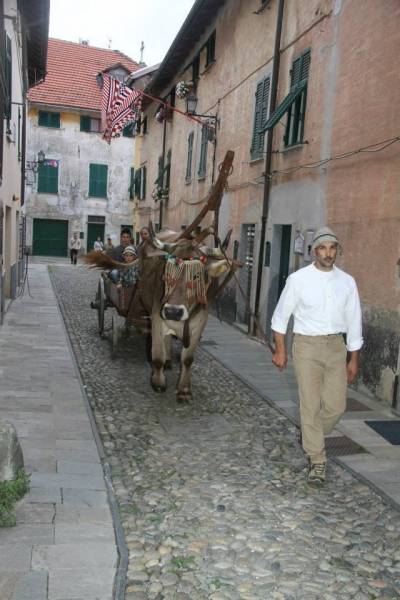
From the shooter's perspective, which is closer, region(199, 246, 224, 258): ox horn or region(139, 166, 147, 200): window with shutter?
region(199, 246, 224, 258): ox horn

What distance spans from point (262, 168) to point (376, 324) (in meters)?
5.83

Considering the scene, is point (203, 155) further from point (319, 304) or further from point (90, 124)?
point (90, 124)

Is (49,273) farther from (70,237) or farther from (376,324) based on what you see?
(376,324)

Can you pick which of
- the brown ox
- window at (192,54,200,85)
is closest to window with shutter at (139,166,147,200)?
window at (192,54,200,85)

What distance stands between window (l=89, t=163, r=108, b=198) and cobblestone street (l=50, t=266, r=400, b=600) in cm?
3088

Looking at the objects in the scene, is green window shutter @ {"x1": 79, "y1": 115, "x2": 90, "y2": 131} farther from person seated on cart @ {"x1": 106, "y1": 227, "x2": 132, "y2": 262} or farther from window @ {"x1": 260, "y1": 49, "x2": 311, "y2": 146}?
person seated on cart @ {"x1": 106, "y1": 227, "x2": 132, "y2": 262}

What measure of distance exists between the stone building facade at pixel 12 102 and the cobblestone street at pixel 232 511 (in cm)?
517

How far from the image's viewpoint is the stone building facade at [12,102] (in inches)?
454

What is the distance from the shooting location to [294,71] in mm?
11148

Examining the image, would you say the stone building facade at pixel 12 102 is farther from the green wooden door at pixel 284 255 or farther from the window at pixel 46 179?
the window at pixel 46 179

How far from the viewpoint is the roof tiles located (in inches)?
1389

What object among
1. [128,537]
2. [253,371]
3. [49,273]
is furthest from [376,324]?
[49,273]

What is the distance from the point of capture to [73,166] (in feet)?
119

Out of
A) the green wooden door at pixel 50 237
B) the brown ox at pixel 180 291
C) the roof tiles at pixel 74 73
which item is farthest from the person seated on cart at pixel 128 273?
the roof tiles at pixel 74 73
